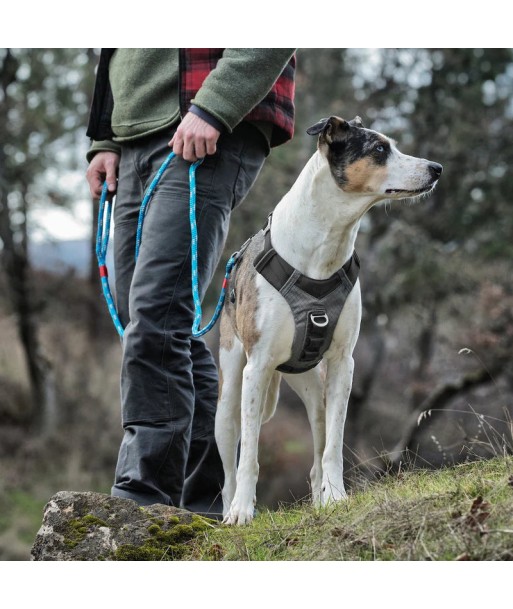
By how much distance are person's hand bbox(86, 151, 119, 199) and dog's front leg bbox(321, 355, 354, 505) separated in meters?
1.61

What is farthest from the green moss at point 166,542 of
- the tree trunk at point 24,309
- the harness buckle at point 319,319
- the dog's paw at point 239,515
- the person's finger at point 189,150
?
the tree trunk at point 24,309

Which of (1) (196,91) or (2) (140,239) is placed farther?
(2) (140,239)

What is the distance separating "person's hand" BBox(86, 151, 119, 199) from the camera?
4.59 metres

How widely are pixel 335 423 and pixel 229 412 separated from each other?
635 millimetres

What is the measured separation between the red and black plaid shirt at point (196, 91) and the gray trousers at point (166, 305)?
13cm

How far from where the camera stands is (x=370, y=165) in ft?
12.8

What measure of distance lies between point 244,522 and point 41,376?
13321 millimetres

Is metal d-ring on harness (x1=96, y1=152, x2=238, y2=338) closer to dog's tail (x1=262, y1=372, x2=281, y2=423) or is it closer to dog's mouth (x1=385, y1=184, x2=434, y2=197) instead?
dog's tail (x1=262, y1=372, x2=281, y2=423)

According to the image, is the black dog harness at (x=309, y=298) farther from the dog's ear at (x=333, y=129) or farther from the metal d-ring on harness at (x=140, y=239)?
the dog's ear at (x=333, y=129)

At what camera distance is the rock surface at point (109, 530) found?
3.48m

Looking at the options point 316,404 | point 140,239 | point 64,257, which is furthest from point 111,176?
point 64,257

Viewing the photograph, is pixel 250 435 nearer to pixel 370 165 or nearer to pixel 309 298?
pixel 309 298
